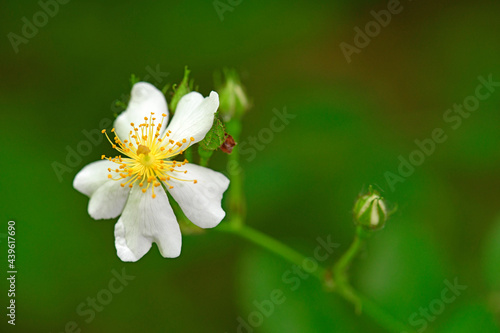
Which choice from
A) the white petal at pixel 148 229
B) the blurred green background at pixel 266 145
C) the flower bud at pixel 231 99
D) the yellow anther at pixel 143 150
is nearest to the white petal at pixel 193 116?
the yellow anther at pixel 143 150

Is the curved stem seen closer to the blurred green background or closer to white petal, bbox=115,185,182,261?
the blurred green background

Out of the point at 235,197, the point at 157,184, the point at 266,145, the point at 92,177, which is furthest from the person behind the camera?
the point at 266,145

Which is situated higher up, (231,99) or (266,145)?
(266,145)

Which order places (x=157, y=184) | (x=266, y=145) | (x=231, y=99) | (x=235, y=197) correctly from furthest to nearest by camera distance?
(x=266, y=145) < (x=235, y=197) < (x=231, y=99) < (x=157, y=184)

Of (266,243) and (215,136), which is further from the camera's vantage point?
(266,243)

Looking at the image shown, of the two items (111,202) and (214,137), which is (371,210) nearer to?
(214,137)

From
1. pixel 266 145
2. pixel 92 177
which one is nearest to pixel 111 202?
pixel 92 177

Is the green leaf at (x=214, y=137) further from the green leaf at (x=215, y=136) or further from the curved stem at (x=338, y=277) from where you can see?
the curved stem at (x=338, y=277)
